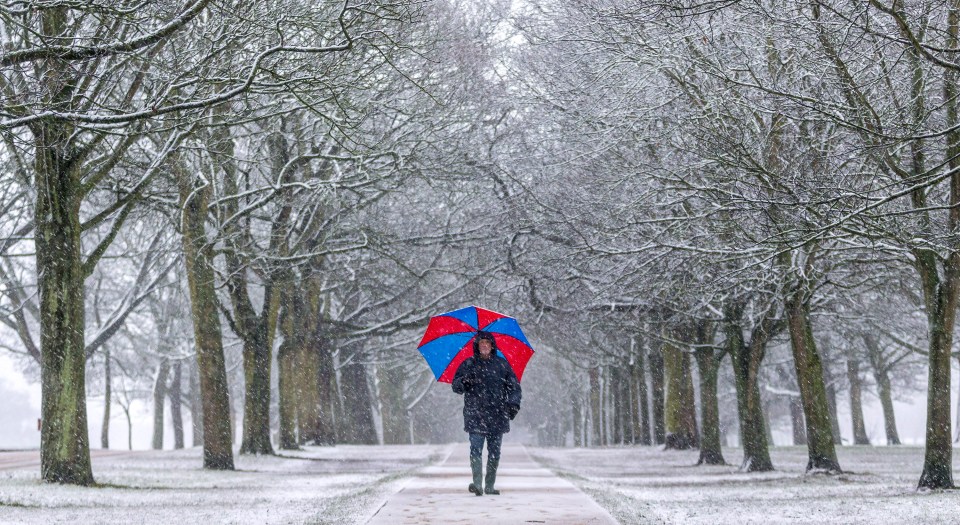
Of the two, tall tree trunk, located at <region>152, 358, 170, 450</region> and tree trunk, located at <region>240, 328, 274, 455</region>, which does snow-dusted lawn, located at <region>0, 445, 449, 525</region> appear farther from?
tall tree trunk, located at <region>152, 358, 170, 450</region>

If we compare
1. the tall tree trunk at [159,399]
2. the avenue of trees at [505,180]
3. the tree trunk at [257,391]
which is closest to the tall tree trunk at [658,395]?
the avenue of trees at [505,180]

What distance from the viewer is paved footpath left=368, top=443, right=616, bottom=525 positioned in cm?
918

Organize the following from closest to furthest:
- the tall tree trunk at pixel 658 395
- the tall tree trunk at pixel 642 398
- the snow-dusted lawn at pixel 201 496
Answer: the snow-dusted lawn at pixel 201 496, the tall tree trunk at pixel 658 395, the tall tree trunk at pixel 642 398

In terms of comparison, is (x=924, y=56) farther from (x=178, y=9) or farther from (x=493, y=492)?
(x=178, y=9)

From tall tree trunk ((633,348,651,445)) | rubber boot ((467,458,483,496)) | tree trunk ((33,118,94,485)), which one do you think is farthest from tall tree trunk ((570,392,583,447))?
rubber boot ((467,458,483,496))

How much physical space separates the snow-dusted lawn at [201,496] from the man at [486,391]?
136 centimetres

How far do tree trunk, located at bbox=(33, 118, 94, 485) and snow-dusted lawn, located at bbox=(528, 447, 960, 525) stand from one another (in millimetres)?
6737

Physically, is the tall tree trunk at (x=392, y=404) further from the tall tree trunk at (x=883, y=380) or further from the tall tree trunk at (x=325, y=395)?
the tall tree trunk at (x=883, y=380)

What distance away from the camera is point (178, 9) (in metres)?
10.9

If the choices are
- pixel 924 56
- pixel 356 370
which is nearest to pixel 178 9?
pixel 924 56

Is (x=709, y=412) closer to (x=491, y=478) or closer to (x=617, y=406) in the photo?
(x=491, y=478)

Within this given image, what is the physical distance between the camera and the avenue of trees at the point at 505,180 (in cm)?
1139

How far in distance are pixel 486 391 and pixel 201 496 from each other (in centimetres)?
→ 408

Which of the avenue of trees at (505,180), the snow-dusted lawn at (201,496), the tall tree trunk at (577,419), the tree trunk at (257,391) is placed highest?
the avenue of trees at (505,180)
